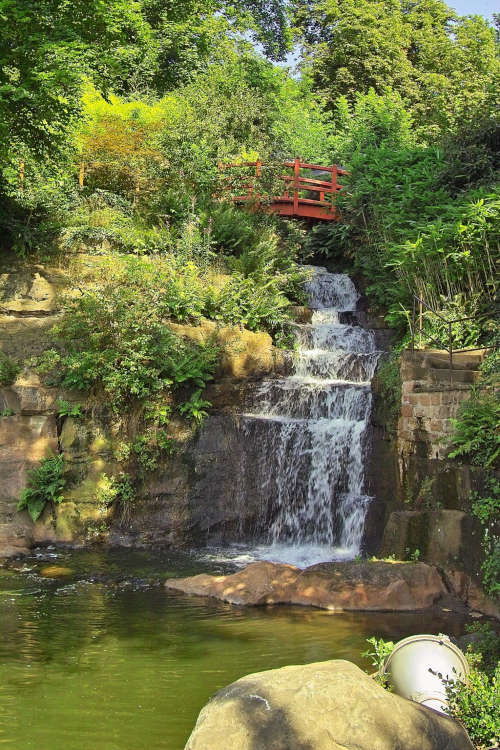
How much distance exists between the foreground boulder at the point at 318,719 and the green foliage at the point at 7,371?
33.4 feet

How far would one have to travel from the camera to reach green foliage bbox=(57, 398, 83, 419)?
13437mm

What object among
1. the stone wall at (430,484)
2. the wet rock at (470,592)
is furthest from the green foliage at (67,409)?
the wet rock at (470,592)

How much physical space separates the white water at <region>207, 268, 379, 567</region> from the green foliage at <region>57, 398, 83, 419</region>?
2981 mm

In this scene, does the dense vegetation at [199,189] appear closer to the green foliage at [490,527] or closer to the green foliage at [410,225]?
the green foliage at [410,225]

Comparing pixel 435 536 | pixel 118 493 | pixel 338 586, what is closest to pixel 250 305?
pixel 118 493

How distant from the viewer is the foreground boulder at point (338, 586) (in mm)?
9094

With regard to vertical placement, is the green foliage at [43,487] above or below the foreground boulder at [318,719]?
above

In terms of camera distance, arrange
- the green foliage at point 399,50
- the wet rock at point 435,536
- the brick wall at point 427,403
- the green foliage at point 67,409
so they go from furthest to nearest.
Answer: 1. the green foliage at point 399,50
2. the green foliage at point 67,409
3. the brick wall at point 427,403
4. the wet rock at point 435,536

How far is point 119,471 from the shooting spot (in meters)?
13.4

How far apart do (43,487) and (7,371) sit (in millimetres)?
2336

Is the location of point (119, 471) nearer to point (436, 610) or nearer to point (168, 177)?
point (436, 610)

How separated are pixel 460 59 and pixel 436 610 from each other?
30468 mm

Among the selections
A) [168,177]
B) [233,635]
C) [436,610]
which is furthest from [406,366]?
[168,177]

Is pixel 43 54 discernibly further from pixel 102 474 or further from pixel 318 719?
pixel 318 719
